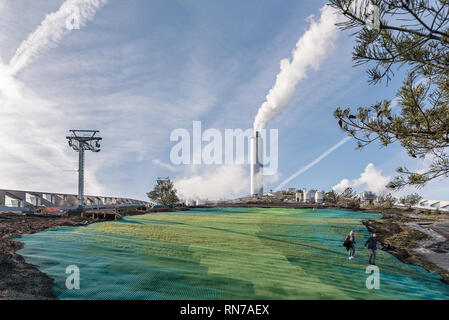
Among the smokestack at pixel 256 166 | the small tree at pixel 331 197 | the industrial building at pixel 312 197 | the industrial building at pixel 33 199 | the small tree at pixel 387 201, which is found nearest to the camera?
the industrial building at pixel 33 199

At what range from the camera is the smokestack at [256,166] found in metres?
64.1

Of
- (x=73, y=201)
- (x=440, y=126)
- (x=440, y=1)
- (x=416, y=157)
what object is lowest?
(x=73, y=201)

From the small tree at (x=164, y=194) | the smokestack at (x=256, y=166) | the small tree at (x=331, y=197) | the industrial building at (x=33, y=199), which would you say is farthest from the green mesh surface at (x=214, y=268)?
the smokestack at (x=256, y=166)

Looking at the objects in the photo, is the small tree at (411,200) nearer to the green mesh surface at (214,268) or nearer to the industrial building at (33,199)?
the green mesh surface at (214,268)

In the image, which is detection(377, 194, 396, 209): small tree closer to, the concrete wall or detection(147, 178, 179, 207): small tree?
detection(147, 178, 179, 207): small tree

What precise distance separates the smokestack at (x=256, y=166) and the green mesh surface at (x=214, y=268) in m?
52.2

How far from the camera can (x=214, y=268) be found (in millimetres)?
7633

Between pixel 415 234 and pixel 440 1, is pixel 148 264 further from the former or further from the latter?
pixel 415 234

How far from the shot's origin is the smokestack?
64.1m

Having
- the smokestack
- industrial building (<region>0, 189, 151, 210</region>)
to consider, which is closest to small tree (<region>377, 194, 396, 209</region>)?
the smokestack
